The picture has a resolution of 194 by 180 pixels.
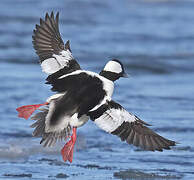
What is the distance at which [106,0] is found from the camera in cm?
1911

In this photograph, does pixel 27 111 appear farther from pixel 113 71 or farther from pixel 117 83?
pixel 117 83

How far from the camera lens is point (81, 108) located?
19.4 feet

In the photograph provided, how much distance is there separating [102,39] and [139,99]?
4.37m

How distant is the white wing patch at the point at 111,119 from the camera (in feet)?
19.4

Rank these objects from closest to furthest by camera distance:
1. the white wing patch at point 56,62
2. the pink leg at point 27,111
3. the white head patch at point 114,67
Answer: the white wing patch at point 56,62 < the white head patch at point 114,67 < the pink leg at point 27,111

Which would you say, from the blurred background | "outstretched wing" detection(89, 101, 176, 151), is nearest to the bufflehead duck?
"outstretched wing" detection(89, 101, 176, 151)

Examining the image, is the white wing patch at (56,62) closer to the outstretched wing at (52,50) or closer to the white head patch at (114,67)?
the outstretched wing at (52,50)

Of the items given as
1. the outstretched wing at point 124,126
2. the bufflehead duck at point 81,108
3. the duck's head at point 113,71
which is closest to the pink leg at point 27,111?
the bufflehead duck at point 81,108

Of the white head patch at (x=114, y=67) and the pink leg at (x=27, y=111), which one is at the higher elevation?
the white head patch at (x=114, y=67)

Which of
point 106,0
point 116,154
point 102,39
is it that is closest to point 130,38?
point 102,39

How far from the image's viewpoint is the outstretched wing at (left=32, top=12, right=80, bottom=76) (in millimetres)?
6320

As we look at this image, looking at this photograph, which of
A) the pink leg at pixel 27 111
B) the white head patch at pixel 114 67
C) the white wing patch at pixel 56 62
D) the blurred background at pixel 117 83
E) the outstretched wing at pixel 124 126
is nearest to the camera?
the outstretched wing at pixel 124 126

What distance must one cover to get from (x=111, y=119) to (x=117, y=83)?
16.4 ft

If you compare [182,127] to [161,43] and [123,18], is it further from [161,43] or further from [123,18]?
[123,18]
